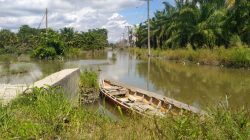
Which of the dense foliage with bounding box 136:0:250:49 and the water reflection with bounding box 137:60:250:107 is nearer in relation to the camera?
the water reflection with bounding box 137:60:250:107

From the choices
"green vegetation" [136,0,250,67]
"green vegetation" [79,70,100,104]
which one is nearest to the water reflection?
"green vegetation" [79,70,100,104]

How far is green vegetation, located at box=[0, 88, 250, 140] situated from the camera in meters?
4.24

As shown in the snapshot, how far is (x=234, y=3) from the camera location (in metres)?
32.7

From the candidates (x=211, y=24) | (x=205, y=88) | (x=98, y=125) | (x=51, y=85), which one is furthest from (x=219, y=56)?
(x=98, y=125)

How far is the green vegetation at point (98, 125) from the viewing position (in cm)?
424

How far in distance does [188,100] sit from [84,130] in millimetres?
10145

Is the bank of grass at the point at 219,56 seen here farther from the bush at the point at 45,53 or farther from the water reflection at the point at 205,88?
the bush at the point at 45,53

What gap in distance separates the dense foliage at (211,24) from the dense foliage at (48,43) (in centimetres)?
1332

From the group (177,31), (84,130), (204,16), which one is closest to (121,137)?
(84,130)

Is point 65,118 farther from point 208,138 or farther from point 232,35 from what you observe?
point 232,35

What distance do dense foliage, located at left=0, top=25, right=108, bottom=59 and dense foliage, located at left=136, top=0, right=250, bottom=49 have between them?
43.7 ft

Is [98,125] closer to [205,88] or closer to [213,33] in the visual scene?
[205,88]

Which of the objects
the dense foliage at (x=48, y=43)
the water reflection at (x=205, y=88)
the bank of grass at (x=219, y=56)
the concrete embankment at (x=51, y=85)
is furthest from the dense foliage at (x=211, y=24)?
the concrete embankment at (x=51, y=85)

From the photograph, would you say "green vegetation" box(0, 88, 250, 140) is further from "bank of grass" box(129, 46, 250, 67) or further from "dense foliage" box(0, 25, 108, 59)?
"dense foliage" box(0, 25, 108, 59)
